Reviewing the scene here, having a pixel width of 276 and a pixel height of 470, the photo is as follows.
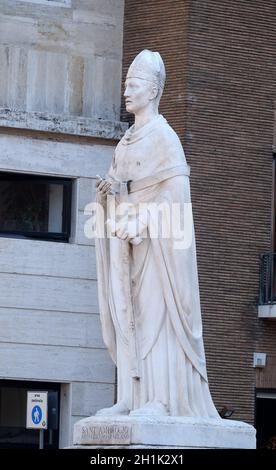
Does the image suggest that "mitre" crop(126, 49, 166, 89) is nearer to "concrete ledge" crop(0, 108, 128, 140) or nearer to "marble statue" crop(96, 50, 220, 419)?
"marble statue" crop(96, 50, 220, 419)

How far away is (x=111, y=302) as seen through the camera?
1582 centimetres

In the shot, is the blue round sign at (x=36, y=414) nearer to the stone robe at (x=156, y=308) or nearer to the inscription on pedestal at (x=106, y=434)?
the stone robe at (x=156, y=308)

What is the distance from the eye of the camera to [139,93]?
15930 millimetres

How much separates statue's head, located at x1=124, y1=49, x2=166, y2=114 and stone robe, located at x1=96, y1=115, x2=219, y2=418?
0.22 meters

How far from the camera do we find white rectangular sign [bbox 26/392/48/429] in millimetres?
22484

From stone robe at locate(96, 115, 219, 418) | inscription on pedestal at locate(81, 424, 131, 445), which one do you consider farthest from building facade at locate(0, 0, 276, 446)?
inscription on pedestal at locate(81, 424, 131, 445)

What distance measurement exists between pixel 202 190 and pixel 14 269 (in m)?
3.00

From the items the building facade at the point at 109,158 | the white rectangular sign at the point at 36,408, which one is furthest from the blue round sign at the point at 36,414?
the building facade at the point at 109,158

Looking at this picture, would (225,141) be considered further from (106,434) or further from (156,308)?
(106,434)

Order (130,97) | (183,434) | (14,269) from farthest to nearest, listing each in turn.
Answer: (14,269) < (130,97) < (183,434)

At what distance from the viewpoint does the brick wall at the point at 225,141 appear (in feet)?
89.5

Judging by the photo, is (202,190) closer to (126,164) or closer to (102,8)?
(102,8)

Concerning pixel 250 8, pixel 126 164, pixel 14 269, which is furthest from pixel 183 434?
pixel 250 8

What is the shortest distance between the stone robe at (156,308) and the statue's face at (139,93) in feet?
0.66
